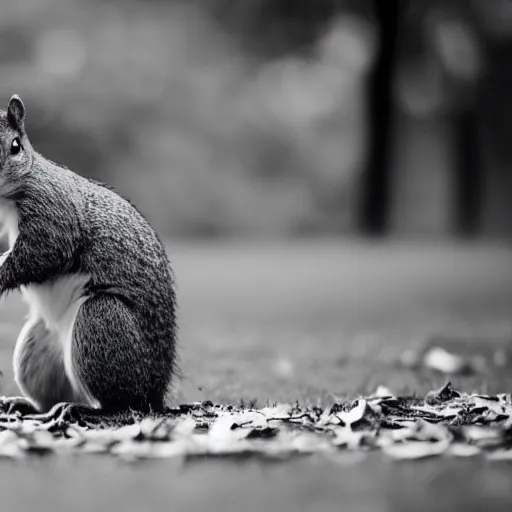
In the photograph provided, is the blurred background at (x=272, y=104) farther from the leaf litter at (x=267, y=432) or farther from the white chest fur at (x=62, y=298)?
the white chest fur at (x=62, y=298)

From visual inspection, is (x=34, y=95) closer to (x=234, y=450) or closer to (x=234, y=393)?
(x=234, y=393)

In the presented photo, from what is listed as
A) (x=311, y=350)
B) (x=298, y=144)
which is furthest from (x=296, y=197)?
(x=311, y=350)

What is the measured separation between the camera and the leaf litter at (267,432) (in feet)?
9.44

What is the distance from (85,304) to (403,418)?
1.28m

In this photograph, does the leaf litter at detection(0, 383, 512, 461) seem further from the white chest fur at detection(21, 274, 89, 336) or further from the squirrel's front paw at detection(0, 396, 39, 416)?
the white chest fur at detection(21, 274, 89, 336)

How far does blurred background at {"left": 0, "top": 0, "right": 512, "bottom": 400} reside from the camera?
10.0 metres

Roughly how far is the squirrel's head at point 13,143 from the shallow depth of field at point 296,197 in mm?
571

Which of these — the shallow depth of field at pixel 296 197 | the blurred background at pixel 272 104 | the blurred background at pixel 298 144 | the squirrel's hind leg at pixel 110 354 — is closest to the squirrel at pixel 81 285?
the squirrel's hind leg at pixel 110 354

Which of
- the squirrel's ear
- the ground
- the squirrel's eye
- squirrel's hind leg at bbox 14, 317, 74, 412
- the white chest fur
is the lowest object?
the ground

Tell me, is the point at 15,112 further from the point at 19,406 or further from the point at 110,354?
the point at 19,406

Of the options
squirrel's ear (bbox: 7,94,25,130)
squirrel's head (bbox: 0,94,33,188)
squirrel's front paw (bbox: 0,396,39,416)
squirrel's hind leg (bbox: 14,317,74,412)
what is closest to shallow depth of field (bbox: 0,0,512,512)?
squirrel's hind leg (bbox: 14,317,74,412)

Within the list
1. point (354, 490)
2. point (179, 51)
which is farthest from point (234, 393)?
point (179, 51)

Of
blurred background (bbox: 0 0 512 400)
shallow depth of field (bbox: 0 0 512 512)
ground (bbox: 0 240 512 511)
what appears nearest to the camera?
ground (bbox: 0 240 512 511)

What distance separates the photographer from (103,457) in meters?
2.78
